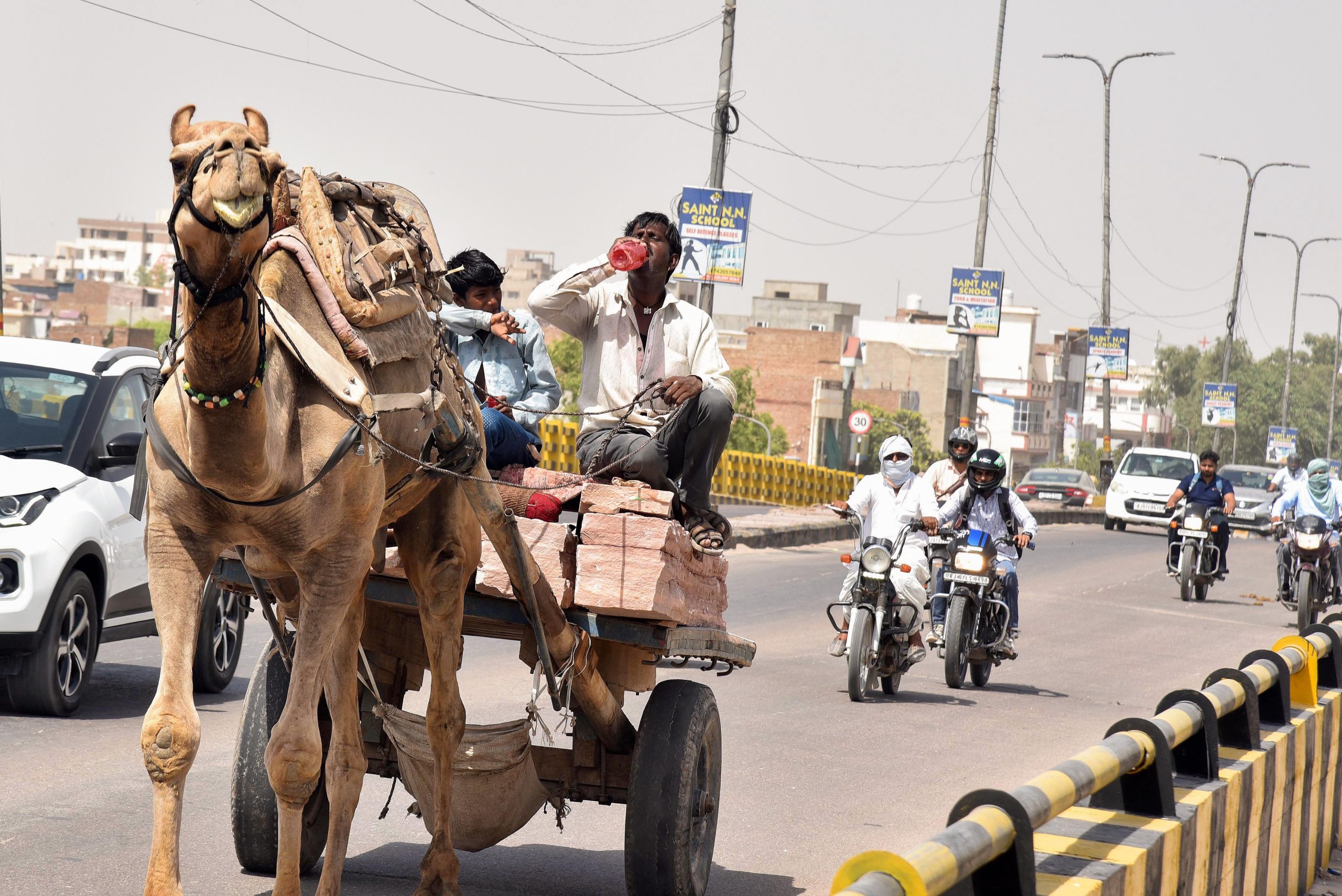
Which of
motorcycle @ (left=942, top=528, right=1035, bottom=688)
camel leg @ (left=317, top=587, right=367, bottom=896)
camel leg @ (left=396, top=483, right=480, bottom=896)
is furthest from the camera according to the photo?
motorcycle @ (left=942, top=528, right=1035, bottom=688)

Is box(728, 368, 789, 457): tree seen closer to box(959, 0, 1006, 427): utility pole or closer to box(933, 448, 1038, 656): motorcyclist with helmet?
box(959, 0, 1006, 427): utility pole

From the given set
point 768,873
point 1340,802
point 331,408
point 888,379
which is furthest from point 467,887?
point 888,379

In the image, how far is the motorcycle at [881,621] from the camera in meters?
12.8

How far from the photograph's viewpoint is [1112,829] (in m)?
4.71

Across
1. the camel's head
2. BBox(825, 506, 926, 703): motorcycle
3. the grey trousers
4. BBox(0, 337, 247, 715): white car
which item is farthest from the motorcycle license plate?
the camel's head

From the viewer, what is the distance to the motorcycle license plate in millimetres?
13906

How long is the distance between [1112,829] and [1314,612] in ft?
57.5

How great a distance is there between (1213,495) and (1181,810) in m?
20.6

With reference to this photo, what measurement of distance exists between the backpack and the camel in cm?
940

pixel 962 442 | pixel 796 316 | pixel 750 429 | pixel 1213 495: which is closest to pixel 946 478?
pixel 962 442

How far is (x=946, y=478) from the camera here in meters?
16.5

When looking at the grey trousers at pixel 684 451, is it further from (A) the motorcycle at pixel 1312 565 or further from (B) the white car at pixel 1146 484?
(B) the white car at pixel 1146 484

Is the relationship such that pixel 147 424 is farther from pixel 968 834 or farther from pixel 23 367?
pixel 23 367

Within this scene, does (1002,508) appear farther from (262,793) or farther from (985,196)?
(985,196)
